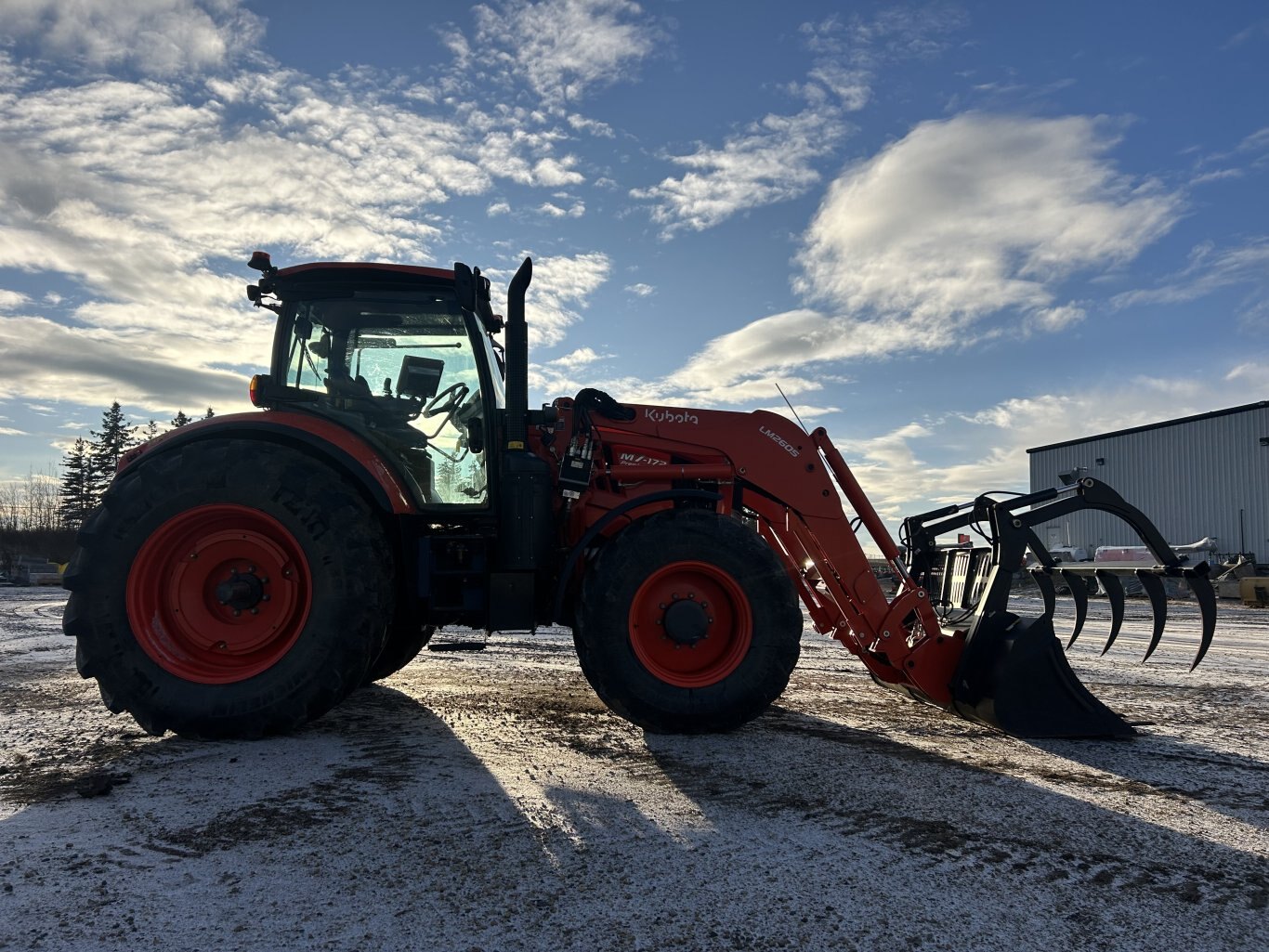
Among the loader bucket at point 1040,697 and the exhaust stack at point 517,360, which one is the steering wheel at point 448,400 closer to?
the exhaust stack at point 517,360

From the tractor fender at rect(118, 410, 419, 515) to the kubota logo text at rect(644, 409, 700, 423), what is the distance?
1.54 meters

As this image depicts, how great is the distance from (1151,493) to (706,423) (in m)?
29.3

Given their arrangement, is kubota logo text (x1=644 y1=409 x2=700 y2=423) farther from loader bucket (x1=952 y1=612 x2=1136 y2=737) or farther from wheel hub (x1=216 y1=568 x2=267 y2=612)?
wheel hub (x1=216 y1=568 x2=267 y2=612)

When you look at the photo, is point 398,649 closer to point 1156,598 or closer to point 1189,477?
point 1156,598

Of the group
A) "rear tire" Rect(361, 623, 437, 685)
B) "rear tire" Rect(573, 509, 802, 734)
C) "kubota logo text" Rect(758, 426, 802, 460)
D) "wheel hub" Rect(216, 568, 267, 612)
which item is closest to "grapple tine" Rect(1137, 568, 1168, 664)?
"kubota logo text" Rect(758, 426, 802, 460)

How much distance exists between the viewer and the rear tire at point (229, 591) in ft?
12.6

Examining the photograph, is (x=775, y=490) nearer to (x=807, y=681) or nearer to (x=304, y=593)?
(x=807, y=681)

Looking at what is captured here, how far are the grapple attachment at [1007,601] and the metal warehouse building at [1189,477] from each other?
65.7 ft

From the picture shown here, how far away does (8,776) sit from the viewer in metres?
3.33

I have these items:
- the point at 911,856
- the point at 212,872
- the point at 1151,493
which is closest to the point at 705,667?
the point at 911,856

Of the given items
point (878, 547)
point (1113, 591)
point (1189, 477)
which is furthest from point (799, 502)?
point (1189, 477)

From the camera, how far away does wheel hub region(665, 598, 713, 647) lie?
13.8 ft

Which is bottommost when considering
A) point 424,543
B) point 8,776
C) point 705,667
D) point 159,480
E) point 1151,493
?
point 8,776

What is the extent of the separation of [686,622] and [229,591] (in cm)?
238
